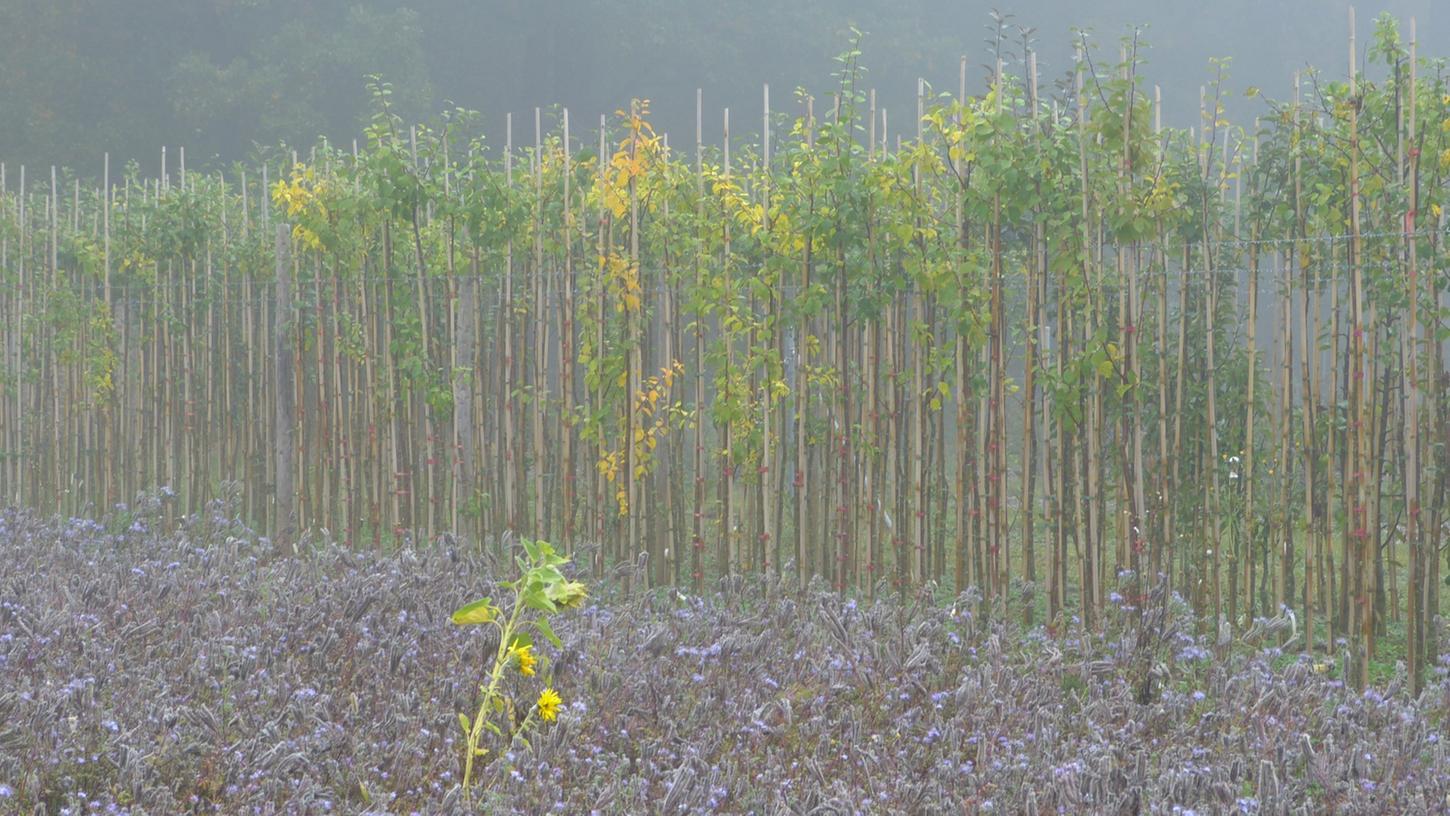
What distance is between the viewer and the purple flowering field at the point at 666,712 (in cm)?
341

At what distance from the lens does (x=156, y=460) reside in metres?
10.4

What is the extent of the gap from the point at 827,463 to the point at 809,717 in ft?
9.62

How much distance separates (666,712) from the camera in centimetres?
405

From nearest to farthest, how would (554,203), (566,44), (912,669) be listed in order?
(912,669) < (554,203) < (566,44)

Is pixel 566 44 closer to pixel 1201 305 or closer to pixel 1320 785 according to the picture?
pixel 1201 305

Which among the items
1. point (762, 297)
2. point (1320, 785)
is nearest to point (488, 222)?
point (762, 297)

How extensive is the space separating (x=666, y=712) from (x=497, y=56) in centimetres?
2717

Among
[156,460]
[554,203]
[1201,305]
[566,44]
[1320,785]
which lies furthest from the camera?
[566,44]

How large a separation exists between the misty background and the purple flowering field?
65.9 ft

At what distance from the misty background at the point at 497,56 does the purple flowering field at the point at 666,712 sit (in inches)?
790

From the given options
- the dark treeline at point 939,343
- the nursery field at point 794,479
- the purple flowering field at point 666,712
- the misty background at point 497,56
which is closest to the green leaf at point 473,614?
the nursery field at point 794,479

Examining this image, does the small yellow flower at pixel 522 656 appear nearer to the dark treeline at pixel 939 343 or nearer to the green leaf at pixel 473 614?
the green leaf at pixel 473 614

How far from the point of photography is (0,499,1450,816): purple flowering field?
3.41m

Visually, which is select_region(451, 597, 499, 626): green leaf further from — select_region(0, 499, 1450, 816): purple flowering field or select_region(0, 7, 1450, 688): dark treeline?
select_region(0, 7, 1450, 688): dark treeline
